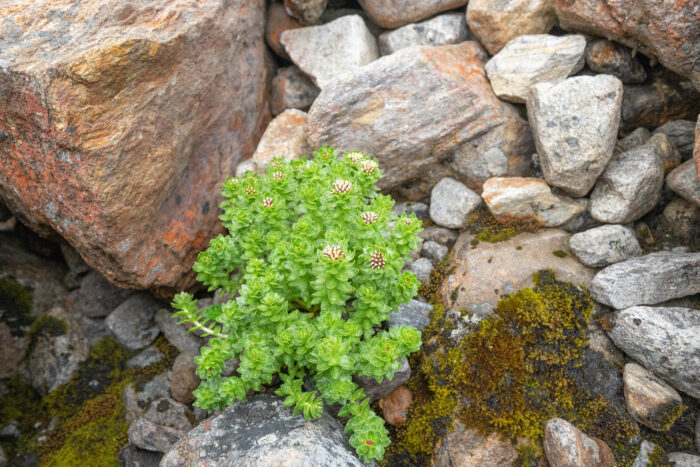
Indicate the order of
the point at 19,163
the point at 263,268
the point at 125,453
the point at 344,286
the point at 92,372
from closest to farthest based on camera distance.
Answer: the point at 344,286 < the point at 263,268 < the point at 19,163 < the point at 125,453 < the point at 92,372

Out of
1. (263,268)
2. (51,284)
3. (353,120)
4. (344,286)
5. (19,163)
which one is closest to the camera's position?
(344,286)

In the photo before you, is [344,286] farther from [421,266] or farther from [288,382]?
[421,266]

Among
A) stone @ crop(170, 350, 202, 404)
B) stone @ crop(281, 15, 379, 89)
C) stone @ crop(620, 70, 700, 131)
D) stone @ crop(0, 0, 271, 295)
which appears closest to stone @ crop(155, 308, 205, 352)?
stone @ crop(170, 350, 202, 404)

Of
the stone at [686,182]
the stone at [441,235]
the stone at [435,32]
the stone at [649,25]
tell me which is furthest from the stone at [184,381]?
the stone at [649,25]

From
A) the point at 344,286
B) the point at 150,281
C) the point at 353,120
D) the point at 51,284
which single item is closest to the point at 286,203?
the point at 344,286

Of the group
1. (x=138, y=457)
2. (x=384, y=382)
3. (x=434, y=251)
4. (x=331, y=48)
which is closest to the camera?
(x=384, y=382)

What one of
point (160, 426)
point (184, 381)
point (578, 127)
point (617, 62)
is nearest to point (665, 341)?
point (578, 127)

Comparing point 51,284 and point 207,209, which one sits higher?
point 207,209

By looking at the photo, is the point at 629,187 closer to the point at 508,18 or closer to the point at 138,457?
the point at 508,18
